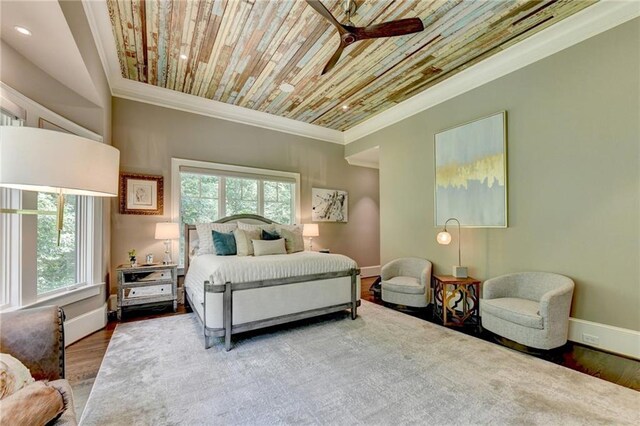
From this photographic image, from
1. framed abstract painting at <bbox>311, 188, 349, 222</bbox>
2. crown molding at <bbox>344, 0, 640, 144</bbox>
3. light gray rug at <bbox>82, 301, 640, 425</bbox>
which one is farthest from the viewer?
framed abstract painting at <bbox>311, 188, 349, 222</bbox>

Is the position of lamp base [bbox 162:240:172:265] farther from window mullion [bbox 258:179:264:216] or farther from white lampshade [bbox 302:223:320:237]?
white lampshade [bbox 302:223:320:237]

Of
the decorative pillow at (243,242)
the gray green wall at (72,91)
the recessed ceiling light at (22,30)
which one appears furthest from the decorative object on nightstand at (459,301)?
the recessed ceiling light at (22,30)

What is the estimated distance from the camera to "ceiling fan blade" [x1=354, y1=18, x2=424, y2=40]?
246 cm

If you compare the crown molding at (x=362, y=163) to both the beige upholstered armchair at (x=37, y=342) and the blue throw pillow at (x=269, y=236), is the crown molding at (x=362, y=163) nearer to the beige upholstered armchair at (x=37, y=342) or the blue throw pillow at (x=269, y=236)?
the blue throw pillow at (x=269, y=236)

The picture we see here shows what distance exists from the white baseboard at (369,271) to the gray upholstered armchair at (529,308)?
3.51 meters

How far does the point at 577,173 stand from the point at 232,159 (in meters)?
4.87

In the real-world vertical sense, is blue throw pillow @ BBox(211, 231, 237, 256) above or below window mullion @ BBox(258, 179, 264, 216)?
below

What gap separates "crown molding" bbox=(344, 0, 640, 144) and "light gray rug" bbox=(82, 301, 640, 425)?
3.25 meters

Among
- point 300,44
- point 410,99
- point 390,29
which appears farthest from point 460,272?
point 300,44

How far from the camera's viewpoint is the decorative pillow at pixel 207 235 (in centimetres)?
406

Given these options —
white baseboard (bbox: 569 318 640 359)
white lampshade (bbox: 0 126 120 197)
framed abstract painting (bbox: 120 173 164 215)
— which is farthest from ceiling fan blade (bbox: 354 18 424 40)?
framed abstract painting (bbox: 120 173 164 215)

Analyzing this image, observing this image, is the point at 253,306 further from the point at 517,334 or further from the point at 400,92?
the point at 400,92

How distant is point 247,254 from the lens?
3.89 m

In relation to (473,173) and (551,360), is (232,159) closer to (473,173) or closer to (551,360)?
(473,173)
